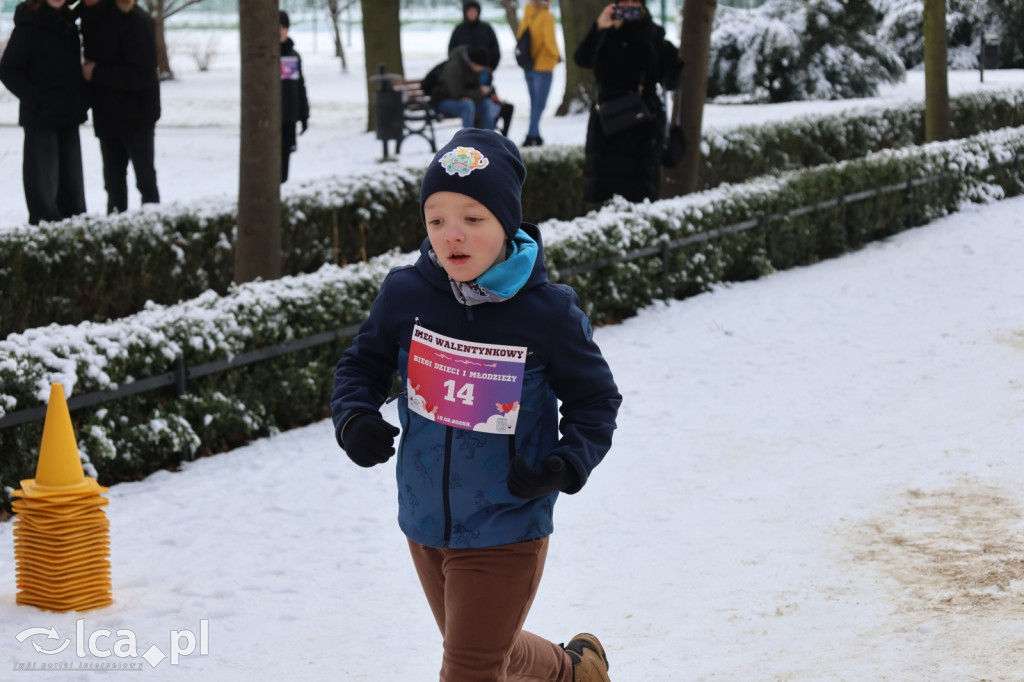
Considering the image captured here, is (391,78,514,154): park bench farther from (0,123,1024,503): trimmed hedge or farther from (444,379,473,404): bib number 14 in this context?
(444,379,473,404): bib number 14

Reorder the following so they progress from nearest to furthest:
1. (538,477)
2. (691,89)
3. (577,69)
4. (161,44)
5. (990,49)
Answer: (538,477) < (691,89) < (577,69) < (990,49) < (161,44)

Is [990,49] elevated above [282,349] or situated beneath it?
elevated above

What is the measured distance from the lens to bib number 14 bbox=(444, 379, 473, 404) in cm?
289

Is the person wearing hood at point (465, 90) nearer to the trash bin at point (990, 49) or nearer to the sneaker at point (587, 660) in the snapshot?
the sneaker at point (587, 660)

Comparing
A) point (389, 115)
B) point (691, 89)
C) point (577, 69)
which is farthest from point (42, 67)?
point (577, 69)

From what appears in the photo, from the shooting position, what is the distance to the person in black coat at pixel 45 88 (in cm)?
877

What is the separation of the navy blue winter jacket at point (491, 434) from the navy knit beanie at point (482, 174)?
145 millimetres

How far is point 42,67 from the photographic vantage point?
28.9 feet

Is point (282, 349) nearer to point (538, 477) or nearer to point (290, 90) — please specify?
point (538, 477)

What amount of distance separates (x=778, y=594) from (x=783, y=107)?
17.7m

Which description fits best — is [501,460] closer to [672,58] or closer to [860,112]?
[672,58]

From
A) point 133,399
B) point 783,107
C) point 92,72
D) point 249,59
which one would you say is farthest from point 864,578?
point 783,107

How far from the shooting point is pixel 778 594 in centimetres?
450

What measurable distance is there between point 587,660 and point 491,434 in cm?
84
